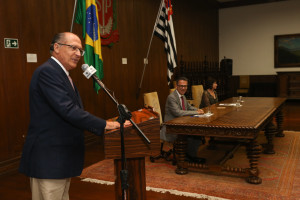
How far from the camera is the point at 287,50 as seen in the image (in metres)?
12.5

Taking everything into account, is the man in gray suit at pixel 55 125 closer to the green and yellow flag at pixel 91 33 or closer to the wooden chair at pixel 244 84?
the green and yellow flag at pixel 91 33

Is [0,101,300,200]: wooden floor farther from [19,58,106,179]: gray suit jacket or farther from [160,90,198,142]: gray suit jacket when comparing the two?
[19,58,106,179]: gray suit jacket

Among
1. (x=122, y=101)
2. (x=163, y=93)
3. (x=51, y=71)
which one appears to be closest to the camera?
(x=51, y=71)

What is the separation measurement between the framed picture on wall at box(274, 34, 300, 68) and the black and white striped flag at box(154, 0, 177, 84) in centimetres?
831

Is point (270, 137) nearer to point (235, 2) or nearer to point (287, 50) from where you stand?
point (287, 50)

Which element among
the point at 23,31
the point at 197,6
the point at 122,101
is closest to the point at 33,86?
the point at 23,31

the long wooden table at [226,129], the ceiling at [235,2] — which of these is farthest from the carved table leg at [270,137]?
the ceiling at [235,2]

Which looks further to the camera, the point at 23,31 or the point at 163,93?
the point at 163,93

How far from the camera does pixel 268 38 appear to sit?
12875 mm

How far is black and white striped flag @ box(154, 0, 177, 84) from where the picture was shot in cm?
599

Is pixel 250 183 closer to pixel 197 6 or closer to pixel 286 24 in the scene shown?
pixel 197 6

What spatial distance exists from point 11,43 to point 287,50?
37.6ft

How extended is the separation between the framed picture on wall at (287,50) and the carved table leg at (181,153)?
1034 cm

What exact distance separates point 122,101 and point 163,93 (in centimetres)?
211
